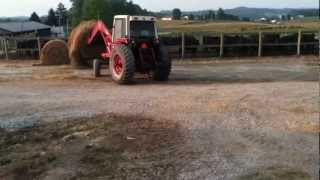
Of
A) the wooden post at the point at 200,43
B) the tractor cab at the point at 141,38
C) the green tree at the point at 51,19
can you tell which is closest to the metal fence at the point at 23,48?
the wooden post at the point at 200,43

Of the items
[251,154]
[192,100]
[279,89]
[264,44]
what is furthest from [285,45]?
[251,154]

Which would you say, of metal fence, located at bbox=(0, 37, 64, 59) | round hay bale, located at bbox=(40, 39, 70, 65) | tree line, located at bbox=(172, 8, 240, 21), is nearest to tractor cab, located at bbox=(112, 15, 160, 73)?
round hay bale, located at bbox=(40, 39, 70, 65)

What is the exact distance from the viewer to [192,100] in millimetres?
12438

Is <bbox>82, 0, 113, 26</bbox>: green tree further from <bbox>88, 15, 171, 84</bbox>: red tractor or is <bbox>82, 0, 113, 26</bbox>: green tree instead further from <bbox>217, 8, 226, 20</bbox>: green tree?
<bbox>88, 15, 171, 84</bbox>: red tractor

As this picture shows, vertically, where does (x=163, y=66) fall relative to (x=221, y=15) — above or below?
below

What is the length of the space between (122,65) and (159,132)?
23.9 feet

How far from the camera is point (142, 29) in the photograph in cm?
1717

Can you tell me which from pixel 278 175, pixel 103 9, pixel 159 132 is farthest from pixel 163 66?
pixel 103 9

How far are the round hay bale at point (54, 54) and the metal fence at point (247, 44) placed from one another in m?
5.37

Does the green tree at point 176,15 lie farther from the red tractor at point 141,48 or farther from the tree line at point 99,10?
the red tractor at point 141,48

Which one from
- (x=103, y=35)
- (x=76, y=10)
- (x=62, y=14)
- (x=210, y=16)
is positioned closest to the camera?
(x=103, y=35)

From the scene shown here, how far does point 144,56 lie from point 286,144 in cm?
904

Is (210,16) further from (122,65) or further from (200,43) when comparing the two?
(122,65)

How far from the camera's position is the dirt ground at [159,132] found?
24.6ft
